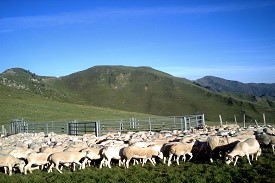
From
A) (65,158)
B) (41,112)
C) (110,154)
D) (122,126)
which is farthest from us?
(41,112)

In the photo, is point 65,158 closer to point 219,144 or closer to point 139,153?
point 139,153

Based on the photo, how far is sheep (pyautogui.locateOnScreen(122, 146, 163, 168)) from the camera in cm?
1447

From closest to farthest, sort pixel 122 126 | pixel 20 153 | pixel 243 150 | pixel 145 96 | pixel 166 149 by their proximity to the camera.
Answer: pixel 243 150
pixel 166 149
pixel 20 153
pixel 122 126
pixel 145 96

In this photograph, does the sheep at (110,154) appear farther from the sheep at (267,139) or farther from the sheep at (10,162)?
the sheep at (267,139)

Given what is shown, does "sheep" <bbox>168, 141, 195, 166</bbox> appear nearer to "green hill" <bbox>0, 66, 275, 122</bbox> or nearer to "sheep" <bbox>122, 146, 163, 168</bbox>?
"sheep" <bbox>122, 146, 163, 168</bbox>

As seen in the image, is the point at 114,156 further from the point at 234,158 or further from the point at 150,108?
the point at 150,108

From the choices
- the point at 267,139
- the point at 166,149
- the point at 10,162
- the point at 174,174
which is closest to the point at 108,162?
the point at 166,149

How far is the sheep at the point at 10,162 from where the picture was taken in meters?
14.3

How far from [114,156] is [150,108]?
143 m

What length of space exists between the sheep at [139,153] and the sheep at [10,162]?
428cm

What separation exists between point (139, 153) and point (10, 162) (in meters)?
5.31

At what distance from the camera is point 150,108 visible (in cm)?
15725

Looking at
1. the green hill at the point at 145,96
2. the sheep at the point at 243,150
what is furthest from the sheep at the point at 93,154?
the green hill at the point at 145,96

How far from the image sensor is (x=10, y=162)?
14344 mm
